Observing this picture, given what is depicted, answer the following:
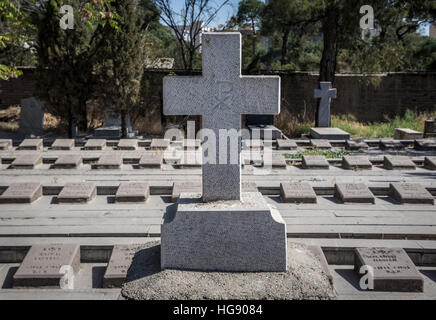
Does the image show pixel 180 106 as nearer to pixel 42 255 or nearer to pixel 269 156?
pixel 42 255

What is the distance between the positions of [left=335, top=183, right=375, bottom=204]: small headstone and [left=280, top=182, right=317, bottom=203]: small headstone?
37 centimetres

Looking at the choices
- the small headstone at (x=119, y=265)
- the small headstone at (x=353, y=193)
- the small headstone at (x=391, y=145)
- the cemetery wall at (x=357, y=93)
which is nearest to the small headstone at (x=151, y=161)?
the small headstone at (x=353, y=193)

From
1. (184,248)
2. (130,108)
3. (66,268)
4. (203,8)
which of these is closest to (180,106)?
(184,248)

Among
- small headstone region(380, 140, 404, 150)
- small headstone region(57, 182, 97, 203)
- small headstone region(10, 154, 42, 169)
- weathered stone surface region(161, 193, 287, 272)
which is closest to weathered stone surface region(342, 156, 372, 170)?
small headstone region(380, 140, 404, 150)

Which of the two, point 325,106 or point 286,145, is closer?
point 286,145

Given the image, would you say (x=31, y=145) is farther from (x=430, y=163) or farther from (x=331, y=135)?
(x=430, y=163)

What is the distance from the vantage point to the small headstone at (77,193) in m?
5.54

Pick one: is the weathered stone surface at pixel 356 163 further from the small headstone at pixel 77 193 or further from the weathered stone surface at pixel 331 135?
the small headstone at pixel 77 193

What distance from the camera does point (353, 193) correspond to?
5562mm

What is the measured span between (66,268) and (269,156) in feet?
15.7

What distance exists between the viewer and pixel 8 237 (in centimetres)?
444

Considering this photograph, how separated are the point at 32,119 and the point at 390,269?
36.7 feet

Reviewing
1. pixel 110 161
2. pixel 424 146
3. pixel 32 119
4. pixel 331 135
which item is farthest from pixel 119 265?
pixel 32 119

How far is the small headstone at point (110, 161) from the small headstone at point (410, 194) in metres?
4.40
